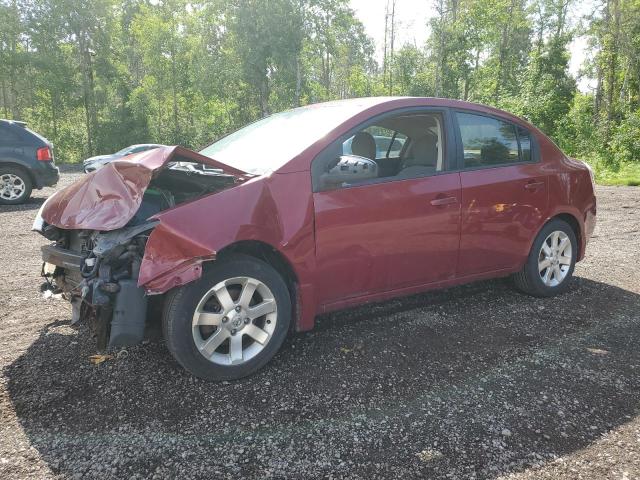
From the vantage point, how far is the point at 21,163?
32.2 ft

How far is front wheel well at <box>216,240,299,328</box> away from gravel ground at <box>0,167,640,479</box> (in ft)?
1.46

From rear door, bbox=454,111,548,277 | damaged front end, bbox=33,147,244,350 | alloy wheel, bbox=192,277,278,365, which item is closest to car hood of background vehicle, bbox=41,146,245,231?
damaged front end, bbox=33,147,244,350

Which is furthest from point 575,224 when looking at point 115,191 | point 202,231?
point 115,191

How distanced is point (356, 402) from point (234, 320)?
871 millimetres

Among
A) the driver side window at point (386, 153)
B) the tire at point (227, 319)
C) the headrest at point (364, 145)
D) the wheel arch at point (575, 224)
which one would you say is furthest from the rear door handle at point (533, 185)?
the tire at point (227, 319)

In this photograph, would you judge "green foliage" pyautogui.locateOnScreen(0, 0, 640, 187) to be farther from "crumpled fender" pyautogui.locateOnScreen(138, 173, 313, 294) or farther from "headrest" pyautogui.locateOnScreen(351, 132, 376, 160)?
"crumpled fender" pyautogui.locateOnScreen(138, 173, 313, 294)

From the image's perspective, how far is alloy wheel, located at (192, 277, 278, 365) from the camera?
289 centimetres

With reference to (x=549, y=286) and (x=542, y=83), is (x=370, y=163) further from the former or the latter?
(x=542, y=83)

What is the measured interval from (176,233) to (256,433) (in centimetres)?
115

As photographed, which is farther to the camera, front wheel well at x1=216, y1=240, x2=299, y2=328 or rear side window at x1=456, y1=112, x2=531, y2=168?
rear side window at x1=456, y1=112, x2=531, y2=168

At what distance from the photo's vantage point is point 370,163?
330cm

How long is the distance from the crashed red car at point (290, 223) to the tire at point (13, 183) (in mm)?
7698

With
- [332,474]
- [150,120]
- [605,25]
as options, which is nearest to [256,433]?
[332,474]

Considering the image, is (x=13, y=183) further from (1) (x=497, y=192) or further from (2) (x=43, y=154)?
(1) (x=497, y=192)
